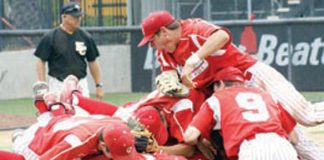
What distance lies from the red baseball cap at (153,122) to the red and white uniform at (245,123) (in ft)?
1.05

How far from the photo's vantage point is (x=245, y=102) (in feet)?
30.1

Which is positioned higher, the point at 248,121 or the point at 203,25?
the point at 203,25

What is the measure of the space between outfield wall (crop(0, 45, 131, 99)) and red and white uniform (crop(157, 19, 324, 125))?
386 inches

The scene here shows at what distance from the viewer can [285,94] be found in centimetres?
998

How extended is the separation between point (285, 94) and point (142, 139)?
1522 millimetres

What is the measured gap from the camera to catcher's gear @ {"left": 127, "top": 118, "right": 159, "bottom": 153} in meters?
8.93

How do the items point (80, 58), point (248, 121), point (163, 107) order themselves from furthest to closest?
point (80, 58), point (163, 107), point (248, 121)

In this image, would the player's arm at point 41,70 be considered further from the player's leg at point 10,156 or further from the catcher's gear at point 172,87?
the player's leg at point 10,156

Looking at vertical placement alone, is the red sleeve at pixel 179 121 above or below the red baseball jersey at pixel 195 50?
below

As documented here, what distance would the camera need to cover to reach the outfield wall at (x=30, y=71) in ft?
65.0

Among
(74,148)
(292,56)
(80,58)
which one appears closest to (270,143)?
(74,148)

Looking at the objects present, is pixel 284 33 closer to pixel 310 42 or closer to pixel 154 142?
pixel 310 42

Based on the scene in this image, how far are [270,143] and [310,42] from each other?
11.4 metres

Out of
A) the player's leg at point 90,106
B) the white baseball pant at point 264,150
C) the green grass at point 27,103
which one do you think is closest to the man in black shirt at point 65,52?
the green grass at point 27,103
